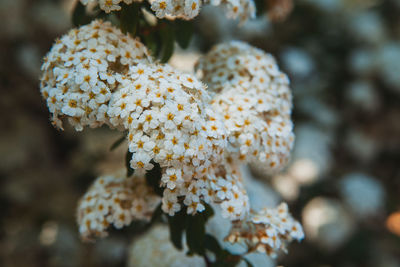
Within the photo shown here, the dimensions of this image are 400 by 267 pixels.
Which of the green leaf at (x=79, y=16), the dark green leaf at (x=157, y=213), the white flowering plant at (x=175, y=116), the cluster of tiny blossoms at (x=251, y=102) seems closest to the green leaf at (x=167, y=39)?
the white flowering plant at (x=175, y=116)

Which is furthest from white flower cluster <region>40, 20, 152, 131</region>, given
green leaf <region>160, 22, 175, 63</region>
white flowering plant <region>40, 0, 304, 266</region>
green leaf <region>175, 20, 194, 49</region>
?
green leaf <region>175, 20, 194, 49</region>

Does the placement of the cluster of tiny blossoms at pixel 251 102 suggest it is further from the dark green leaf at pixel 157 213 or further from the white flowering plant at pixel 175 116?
the dark green leaf at pixel 157 213

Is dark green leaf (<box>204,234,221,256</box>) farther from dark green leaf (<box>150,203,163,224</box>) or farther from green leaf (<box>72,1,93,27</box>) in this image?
green leaf (<box>72,1,93,27</box>)

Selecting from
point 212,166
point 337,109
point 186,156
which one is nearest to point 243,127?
point 212,166

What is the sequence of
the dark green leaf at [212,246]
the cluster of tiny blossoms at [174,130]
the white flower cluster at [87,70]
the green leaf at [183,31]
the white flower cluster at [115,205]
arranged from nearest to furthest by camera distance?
the cluster of tiny blossoms at [174,130] → the white flower cluster at [87,70] → the white flower cluster at [115,205] → the dark green leaf at [212,246] → the green leaf at [183,31]

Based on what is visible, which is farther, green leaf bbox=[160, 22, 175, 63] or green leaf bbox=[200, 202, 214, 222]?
green leaf bbox=[160, 22, 175, 63]

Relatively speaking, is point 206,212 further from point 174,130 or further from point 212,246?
point 174,130

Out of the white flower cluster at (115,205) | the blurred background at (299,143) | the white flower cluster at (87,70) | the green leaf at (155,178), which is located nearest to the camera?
the white flower cluster at (87,70)
